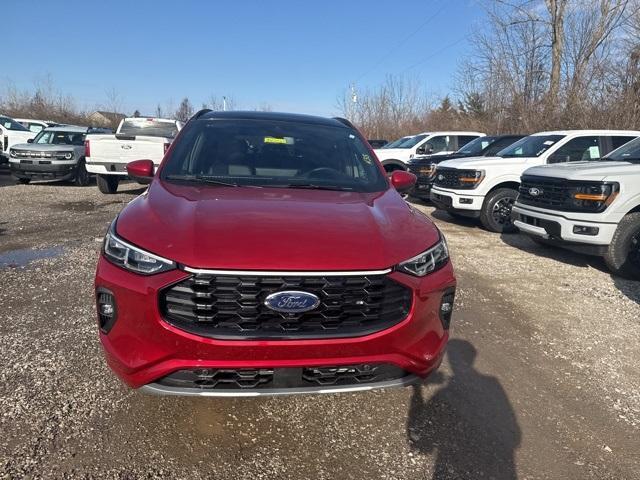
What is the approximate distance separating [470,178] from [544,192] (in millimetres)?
2155

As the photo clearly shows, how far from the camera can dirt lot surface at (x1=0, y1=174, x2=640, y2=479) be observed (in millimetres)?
2311

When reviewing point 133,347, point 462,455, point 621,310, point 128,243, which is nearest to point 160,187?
point 128,243

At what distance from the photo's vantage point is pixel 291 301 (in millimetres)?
2084

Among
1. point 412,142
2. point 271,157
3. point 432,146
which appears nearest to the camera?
point 271,157

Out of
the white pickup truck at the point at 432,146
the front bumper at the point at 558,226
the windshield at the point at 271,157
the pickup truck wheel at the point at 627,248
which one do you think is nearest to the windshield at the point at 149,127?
the white pickup truck at the point at 432,146

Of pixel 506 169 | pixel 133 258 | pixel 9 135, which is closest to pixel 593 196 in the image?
pixel 506 169

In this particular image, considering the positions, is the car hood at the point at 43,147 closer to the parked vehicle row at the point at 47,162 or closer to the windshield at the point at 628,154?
the parked vehicle row at the point at 47,162

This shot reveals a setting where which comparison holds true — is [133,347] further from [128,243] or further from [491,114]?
[491,114]

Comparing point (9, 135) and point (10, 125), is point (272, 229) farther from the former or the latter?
point (10, 125)

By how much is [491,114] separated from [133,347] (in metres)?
23.4

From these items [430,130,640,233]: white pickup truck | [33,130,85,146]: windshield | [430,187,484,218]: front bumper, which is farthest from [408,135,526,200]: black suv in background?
[33,130,85,146]: windshield

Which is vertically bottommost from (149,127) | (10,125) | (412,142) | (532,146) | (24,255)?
(24,255)

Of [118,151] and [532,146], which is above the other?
[532,146]

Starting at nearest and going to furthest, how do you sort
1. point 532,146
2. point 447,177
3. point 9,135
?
point 532,146 < point 447,177 < point 9,135
